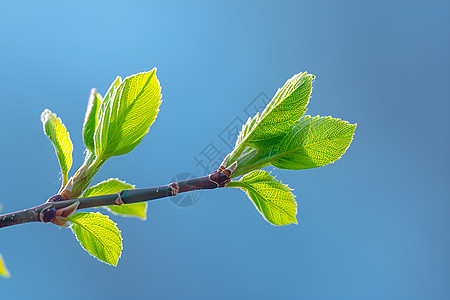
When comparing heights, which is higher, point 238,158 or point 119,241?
point 238,158

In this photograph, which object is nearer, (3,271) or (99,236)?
(3,271)

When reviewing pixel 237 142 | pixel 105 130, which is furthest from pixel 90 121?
pixel 237 142

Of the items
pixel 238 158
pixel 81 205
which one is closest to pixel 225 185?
pixel 238 158

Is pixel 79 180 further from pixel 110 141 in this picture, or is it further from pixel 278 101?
pixel 278 101

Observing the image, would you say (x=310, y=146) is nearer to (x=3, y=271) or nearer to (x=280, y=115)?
(x=280, y=115)

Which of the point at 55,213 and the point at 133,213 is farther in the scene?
the point at 133,213

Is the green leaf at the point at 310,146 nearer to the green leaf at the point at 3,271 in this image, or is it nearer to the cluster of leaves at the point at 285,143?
the cluster of leaves at the point at 285,143

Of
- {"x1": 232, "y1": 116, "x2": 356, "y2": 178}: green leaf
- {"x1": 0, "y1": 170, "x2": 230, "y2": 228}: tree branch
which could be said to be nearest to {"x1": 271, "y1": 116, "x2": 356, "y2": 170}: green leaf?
{"x1": 232, "y1": 116, "x2": 356, "y2": 178}: green leaf
